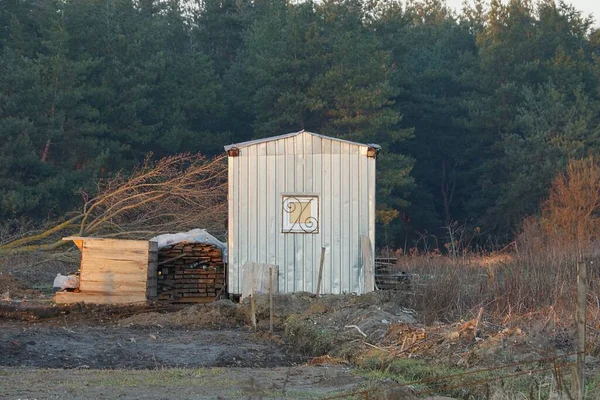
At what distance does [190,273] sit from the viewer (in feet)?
82.2

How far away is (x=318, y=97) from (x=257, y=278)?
2838cm

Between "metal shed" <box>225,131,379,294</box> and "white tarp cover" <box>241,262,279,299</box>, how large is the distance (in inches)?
19.9

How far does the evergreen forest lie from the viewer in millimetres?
44750

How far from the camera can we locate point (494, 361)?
13484 millimetres

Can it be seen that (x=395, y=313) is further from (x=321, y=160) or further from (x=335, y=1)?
(x=335, y=1)

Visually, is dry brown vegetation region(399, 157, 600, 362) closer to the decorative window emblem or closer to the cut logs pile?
the decorative window emblem

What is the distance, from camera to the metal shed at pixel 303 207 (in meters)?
24.0

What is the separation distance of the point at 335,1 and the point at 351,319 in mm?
44773

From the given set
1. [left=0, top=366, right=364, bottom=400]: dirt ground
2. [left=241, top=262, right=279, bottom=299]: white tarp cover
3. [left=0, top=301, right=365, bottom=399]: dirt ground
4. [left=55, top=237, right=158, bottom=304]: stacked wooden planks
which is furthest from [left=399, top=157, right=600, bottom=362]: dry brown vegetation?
[left=55, top=237, right=158, bottom=304]: stacked wooden planks

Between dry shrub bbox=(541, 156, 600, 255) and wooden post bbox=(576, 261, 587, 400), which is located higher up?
dry shrub bbox=(541, 156, 600, 255)

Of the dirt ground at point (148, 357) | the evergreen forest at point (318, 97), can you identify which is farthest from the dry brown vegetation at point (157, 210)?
the evergreen forest at point (318, 97)

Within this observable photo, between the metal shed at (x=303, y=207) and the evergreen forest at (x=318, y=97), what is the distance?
18.1 m

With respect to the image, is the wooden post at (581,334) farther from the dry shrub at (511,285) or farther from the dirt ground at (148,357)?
the dry shrub at (511,285)

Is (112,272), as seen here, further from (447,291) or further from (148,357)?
(447,291)
